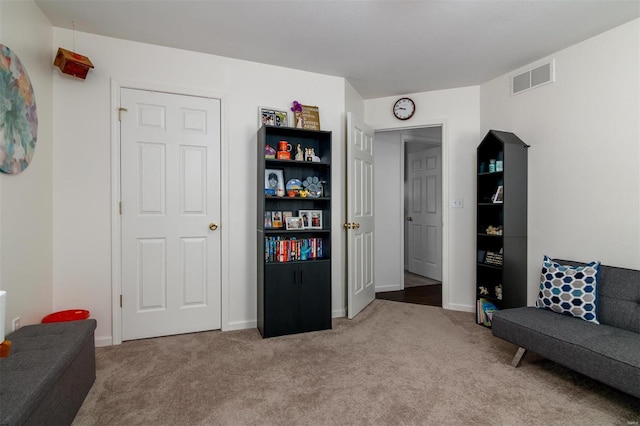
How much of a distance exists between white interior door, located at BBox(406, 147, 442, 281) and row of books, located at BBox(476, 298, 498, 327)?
1.99 m

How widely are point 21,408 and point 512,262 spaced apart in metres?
3.38

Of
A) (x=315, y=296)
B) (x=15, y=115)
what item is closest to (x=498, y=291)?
(x=315, y=296)

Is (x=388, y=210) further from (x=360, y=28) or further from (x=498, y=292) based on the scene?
(x=360, y=28)

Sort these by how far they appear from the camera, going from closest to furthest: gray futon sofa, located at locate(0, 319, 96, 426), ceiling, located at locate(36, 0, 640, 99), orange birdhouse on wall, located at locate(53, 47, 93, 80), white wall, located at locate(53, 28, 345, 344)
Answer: gray futon sofa, located at locate(0, 319, 96, 426) < ceiling, located at locate(36, 0, 640, 99) < orange birdhouse on wall, located at locate(53, 47, 93, 80) < white wall, located at locate(53, 28, 345, 344)

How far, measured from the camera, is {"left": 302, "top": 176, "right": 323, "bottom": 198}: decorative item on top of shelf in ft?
10.3

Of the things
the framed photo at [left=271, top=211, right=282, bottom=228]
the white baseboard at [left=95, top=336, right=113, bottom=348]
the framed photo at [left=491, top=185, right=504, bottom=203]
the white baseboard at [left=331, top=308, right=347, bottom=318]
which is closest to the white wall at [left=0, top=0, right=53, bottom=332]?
the white baseboard at [left=95, top=336, right=113, bottom=348]

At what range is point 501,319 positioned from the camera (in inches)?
92.7

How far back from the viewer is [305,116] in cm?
314

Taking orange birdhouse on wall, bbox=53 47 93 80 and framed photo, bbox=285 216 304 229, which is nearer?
orange birdhouse on wall, bbox=53 47 93 80

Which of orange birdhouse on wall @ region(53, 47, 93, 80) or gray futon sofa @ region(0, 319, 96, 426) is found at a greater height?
orange birdhouse on wall @ region(53, 47, 93, 80)

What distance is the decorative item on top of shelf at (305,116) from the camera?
3107 millimetres

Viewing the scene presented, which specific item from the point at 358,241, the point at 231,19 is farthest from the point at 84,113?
the point at 358,241

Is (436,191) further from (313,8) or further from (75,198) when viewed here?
(75,198)

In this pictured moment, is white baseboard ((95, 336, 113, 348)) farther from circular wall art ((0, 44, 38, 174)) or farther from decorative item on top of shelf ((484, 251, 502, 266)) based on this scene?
decorative item on top of shelf ((484, 251, 502, 266))
